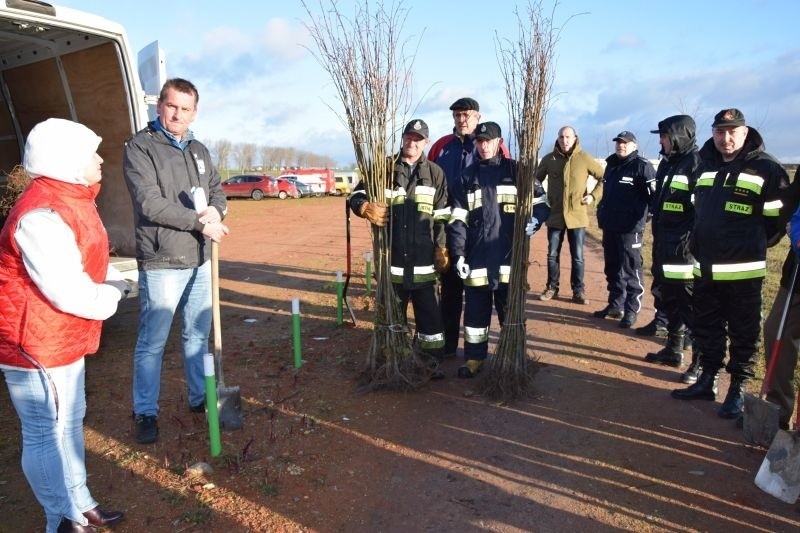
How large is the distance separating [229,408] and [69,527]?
1143mm

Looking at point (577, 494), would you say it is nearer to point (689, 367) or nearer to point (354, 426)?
point (354, 426)

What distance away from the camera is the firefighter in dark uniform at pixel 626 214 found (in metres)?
5.85

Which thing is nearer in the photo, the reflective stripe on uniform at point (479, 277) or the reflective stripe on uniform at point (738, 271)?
the reflective stripe on uniform at point (738, 271)

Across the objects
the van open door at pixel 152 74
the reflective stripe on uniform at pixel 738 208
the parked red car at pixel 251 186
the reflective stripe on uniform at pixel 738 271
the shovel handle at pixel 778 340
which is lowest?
the shovel handle at pixel 778 340

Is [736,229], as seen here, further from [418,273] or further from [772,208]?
[418,273]

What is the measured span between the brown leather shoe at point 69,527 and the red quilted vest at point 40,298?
78cm

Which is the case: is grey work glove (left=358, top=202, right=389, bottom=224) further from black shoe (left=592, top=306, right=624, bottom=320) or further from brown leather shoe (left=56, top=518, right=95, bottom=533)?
black shoe (left=592, top=306, right=624, bottom=320)

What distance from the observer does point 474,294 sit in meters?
4.58

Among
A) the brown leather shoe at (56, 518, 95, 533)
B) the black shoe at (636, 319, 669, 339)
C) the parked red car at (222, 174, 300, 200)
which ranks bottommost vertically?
the brown leather shoe at (56, 518, 95, 533)

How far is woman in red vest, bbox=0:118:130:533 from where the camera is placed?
2.16 metres

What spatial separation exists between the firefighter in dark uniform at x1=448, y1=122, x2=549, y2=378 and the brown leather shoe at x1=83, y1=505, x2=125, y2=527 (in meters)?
2.70

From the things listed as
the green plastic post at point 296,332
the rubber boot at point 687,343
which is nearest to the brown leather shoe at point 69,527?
the green plastic post at point 296,332

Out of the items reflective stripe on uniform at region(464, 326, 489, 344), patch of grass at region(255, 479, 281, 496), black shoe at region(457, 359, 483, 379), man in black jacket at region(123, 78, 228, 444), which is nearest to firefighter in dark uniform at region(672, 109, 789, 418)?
reflective stripe on uniform at region(464, 326, 489, 344)

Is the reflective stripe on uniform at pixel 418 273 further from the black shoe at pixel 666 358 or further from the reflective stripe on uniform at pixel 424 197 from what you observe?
the black shoe at pixel 666 358
